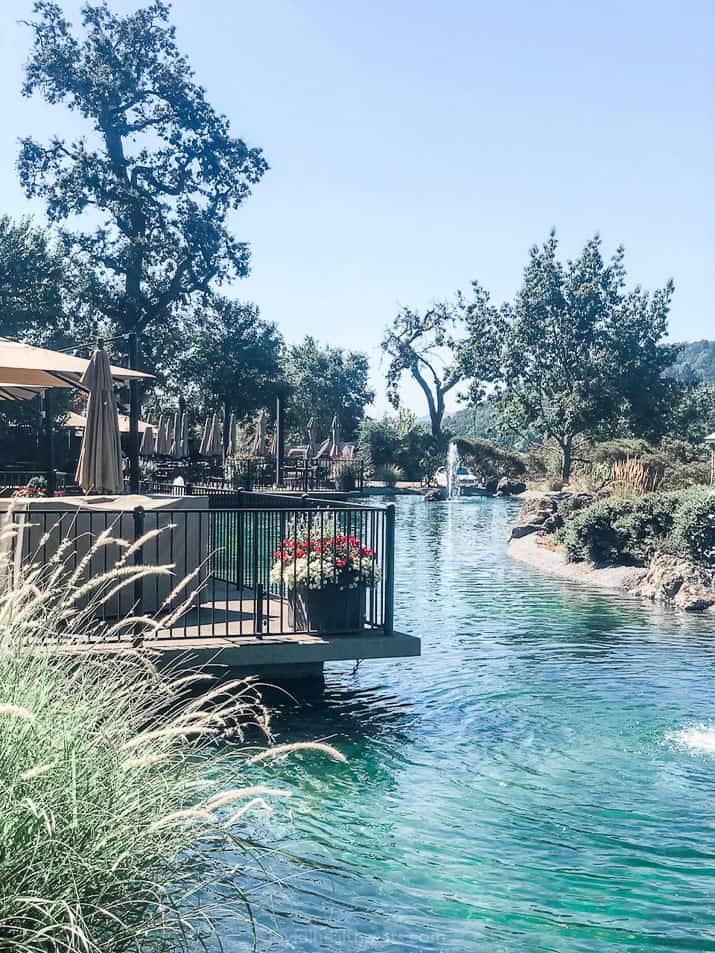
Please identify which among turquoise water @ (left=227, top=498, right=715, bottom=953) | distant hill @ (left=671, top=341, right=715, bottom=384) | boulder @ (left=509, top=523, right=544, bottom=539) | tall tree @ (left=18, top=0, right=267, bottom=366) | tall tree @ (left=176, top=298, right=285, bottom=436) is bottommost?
turquoise water @ (left=227, top=498, right=715, bottom=953)

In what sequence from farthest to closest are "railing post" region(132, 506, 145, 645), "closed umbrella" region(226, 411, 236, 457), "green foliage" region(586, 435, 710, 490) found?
"closed umbrella" region(226, 411, 236, 457) → "green foliage" region(586, 435, 710, 490) → "railing post" region(132, 506, 145, 645)

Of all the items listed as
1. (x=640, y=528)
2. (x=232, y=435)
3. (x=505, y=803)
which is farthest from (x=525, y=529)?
(x=232, y=435)

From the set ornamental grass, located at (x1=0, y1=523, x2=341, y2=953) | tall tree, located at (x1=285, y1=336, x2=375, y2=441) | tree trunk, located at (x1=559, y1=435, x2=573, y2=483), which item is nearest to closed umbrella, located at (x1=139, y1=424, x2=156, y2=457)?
tree trunk, located at (x1=559, y1=435, x2=573, y2=483)

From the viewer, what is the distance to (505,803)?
21.1ft

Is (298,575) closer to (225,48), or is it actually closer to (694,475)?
(225,48)

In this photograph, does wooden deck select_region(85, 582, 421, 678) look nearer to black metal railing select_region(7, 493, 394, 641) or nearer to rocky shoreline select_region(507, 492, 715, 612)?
black metal railing select_region(7, 493, 394, 641)

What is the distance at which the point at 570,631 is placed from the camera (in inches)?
488

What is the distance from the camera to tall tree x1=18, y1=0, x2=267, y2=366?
119ft

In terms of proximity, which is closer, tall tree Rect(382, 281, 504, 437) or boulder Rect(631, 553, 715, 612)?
boulder Rect(631, 553, 715, 612)

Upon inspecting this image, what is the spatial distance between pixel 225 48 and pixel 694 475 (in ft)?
57.7

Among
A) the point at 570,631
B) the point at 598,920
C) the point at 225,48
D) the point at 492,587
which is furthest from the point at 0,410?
the point at 598,920

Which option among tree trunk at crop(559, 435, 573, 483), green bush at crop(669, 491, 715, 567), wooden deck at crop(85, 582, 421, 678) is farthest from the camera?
tree trunk at crop(559, 435, 573, 483)

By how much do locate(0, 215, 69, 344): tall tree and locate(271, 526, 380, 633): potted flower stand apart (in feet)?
93.1

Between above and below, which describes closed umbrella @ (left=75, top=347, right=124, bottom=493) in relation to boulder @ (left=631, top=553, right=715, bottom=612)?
above
